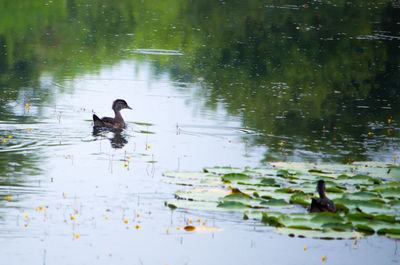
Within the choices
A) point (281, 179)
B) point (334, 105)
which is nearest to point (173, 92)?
A: point (334, 105)

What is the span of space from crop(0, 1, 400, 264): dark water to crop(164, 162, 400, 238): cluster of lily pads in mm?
179

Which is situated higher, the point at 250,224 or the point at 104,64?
the point at 104,64

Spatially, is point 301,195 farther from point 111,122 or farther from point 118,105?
point 118,105

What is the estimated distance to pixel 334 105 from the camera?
719 inches

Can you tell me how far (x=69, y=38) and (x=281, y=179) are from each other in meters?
18.8

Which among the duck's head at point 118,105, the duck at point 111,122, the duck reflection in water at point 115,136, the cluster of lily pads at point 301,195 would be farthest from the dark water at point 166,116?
the duck's head at point 118,105

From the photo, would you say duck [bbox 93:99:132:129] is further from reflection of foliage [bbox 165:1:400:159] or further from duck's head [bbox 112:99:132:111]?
reflection of foliage [bbox 165:1:400:159]

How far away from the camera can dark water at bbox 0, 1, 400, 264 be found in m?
8.38

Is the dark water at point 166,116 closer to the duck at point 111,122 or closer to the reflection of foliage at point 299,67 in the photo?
the reflection of foliage at point 299,67

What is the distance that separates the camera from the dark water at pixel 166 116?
8.38 meters

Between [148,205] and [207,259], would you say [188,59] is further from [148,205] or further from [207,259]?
[207,259]

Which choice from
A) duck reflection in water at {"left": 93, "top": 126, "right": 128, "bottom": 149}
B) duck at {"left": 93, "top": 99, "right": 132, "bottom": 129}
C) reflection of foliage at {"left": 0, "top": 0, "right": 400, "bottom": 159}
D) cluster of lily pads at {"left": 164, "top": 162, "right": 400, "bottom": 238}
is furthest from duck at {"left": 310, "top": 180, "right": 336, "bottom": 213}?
duck at {"left": 93, "top": 99, "right": 132, "bottom": 129}

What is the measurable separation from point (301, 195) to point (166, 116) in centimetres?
723

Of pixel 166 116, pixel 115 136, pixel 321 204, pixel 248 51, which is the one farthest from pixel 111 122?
pixel 248 51
